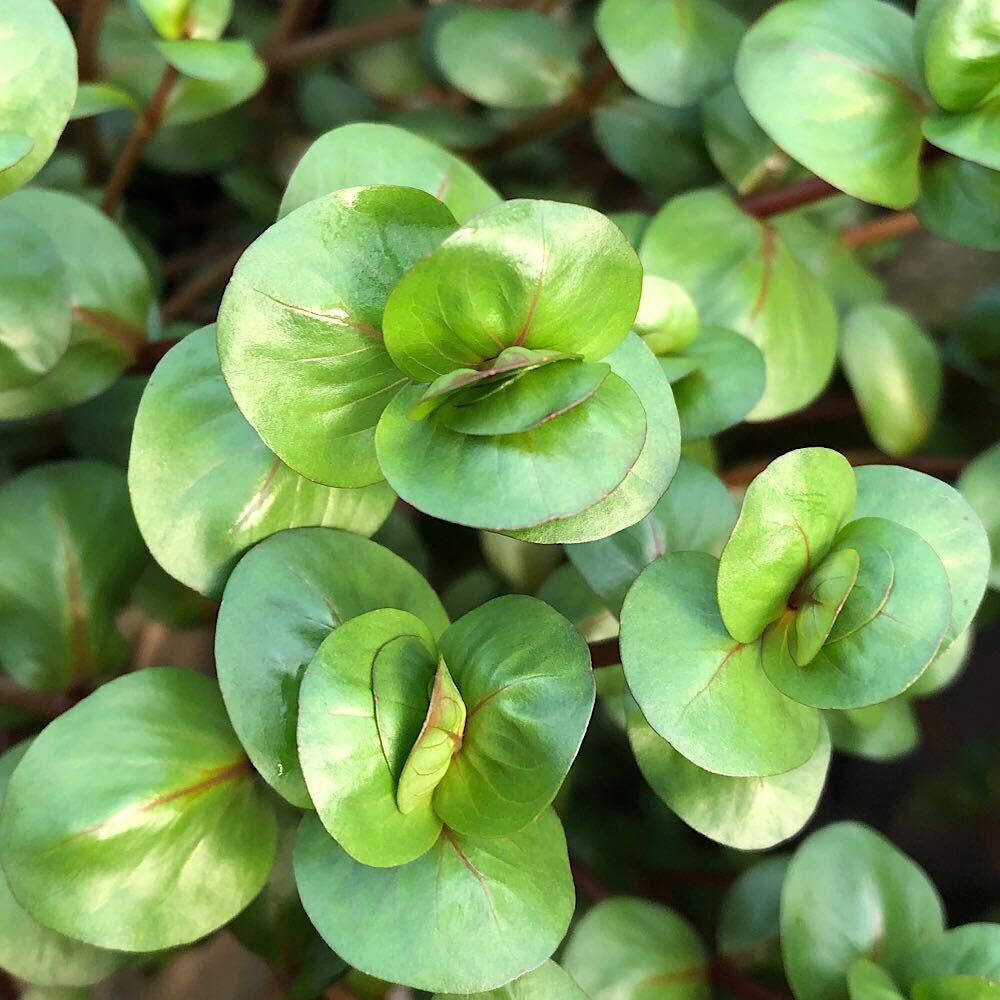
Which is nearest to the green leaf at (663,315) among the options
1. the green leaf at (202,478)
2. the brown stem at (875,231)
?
the green leaf at (202,478)

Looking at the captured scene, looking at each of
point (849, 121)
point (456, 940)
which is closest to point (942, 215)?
point (849, 121)


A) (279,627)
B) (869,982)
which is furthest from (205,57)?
(869,982)

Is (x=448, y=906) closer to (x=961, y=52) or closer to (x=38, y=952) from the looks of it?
(x=38, y=952)

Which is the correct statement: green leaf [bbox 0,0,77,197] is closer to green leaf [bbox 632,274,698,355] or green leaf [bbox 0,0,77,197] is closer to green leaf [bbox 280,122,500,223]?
green leaf [bbox 280,122,500,223]

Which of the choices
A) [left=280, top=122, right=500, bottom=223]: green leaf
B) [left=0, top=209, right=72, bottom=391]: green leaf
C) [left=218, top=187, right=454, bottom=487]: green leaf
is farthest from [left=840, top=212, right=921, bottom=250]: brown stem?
[left=0, top=209, right=72, bottom=391]: green leaf

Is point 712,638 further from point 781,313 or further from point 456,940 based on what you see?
point 781,313
